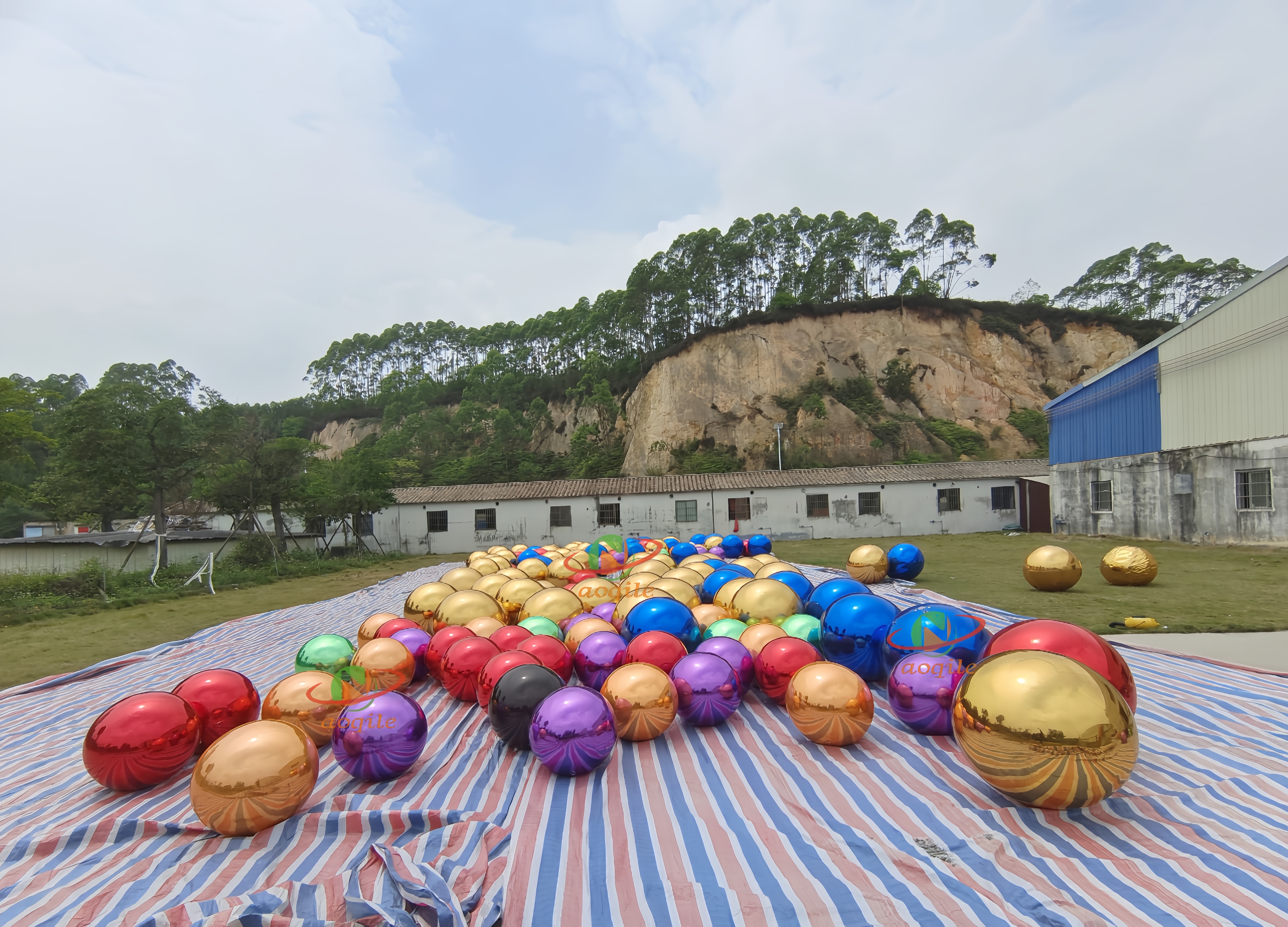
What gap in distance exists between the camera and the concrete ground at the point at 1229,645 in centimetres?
605

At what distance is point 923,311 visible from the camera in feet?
152

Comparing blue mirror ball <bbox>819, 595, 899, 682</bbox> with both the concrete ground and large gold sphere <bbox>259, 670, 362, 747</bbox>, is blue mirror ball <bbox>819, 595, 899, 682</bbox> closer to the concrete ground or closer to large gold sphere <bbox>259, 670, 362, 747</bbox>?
the concrete ground

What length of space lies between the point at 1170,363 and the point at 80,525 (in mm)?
55392

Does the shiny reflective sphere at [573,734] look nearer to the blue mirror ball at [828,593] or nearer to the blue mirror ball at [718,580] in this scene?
the blue mirror ball at [828,593]

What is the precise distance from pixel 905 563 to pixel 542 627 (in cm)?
796

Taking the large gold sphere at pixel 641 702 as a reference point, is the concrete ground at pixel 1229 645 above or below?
below

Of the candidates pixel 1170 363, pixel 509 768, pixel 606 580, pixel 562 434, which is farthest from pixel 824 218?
pixel 509 768

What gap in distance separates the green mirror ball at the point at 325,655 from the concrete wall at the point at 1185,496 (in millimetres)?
21480

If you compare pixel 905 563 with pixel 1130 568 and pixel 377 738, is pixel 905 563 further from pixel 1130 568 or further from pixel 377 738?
pixel 377 738

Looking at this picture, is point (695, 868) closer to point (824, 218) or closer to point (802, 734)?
point (802, 734)

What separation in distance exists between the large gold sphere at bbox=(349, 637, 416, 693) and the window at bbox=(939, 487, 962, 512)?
26723 millimetres

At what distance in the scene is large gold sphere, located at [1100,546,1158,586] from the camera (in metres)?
10.5

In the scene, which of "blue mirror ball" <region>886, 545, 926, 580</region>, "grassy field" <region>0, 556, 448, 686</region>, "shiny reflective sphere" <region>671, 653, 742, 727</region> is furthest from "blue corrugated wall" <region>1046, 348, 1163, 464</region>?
"grassy field" <region>0, 556, 448, 686</region>

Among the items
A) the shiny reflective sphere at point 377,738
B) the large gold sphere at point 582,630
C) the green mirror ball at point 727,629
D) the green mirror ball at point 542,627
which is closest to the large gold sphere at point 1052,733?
the green mirror ball at point 727,629
